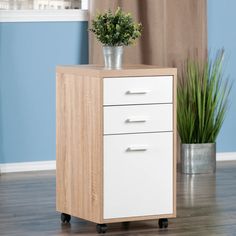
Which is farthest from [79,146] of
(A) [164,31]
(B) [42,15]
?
(A) [164,31]

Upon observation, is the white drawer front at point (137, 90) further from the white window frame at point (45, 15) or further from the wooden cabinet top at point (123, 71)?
the white window frame at point (45, 15)

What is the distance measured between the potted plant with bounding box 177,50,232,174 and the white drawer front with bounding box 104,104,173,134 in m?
1.50

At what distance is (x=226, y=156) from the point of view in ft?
19.7

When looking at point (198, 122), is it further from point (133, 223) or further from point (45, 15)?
point (133, 223)

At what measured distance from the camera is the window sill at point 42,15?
539 cm

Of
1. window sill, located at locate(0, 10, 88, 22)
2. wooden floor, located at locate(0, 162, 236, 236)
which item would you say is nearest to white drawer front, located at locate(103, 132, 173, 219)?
wooden floor, located at locate(0, 162, 236, 236)

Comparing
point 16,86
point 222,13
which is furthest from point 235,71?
point 16,86

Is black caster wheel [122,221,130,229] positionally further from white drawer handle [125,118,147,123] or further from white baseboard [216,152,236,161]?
white baseboard [216,152,236,161]

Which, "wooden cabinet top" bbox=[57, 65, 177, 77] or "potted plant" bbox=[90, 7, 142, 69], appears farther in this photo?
"potted plant" bbox=[90, 7, 142, 69]

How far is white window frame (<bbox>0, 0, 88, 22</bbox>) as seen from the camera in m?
5.39

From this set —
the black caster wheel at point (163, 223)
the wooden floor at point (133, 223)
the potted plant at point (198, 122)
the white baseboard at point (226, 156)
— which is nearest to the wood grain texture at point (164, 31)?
the potted plant at point (198, 122)

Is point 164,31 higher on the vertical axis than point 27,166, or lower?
higher

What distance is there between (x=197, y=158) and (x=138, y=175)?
63.3 inches

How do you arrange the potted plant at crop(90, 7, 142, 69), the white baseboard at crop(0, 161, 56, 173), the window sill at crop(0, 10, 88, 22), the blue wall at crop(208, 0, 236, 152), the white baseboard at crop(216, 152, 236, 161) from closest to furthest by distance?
the potted plant at crop(90, 7, 142, 69) < the window sill at crop(0, 10, 88, 22) < the white baseboard at crop(0, 161, 56, 173) < the blue wall at crop(208, 0, 236, 152) < the white baseboard at crop(216, 152, 236, 161)
